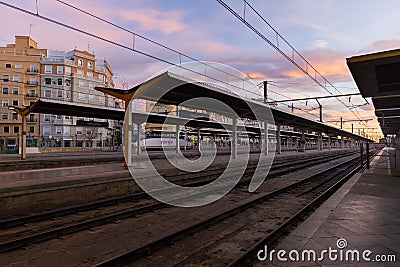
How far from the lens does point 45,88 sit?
64.0 meters

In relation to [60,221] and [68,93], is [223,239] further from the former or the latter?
[68,93]

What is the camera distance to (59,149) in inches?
1922

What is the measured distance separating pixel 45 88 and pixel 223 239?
216 ft

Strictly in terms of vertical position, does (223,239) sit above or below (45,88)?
below

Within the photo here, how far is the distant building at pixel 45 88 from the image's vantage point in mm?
59500

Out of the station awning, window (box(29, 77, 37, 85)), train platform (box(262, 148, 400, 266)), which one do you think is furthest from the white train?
train platform (box(262, 148, 400, 266))

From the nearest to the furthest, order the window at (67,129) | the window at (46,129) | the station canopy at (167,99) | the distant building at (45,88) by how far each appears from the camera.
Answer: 1. the station canopy at (167,99)
2. the distant building at (45,88)
3. the window at (46,129)
4. the window at (67,129)

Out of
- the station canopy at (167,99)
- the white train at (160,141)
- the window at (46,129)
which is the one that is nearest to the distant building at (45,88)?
the window at (46,129)

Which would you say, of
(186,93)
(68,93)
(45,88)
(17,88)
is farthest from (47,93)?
(186,93)

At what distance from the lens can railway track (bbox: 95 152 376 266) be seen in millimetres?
5434

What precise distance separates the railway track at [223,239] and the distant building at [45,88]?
2058 inches

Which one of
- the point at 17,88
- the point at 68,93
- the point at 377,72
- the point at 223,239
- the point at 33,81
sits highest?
the point at 33,81

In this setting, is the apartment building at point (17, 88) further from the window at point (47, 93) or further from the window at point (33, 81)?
the window at point (47, 93)

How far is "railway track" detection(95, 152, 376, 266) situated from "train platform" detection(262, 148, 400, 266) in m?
0.48
